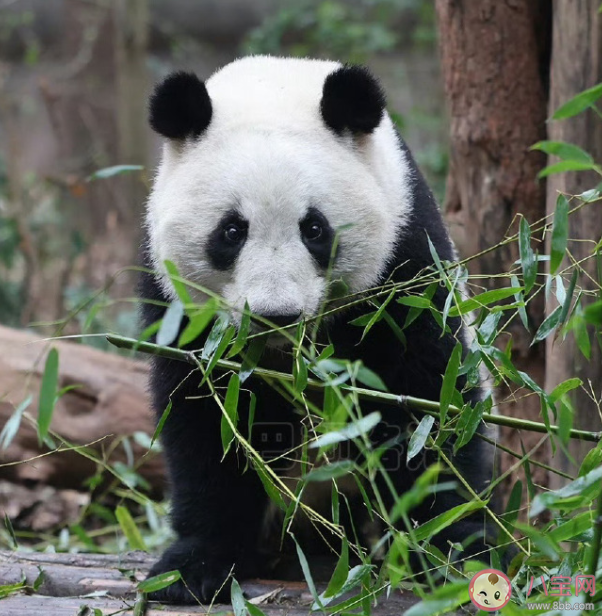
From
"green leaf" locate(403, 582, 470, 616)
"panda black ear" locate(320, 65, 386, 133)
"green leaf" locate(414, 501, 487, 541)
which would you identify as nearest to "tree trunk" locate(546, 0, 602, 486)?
"panda black ear" locate(320, 65, 386, 133)

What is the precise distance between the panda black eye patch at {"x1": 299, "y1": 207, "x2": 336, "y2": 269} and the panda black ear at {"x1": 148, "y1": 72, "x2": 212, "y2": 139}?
0.50 meters

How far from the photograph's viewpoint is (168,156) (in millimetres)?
2883

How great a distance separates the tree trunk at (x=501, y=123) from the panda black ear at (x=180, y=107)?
1.42m

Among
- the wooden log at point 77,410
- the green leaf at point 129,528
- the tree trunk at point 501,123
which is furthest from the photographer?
the wooden log at point 77,410

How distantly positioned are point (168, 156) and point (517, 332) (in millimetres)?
1666

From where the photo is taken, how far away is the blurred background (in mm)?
6727

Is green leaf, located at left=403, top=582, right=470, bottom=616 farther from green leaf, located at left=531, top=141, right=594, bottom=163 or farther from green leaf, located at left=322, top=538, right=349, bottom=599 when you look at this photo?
green leaf, located at left=531, top=141, right=594, bottom=163

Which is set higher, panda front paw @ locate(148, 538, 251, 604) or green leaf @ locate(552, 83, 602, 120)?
green leaf @ locate(552, 83, 602, 120)

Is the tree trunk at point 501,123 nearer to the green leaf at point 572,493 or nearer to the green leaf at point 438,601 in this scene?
the green leaf at point 572,493

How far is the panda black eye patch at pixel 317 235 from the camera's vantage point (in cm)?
255

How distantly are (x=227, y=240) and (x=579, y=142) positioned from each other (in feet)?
4.81

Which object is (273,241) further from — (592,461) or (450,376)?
(592,461)

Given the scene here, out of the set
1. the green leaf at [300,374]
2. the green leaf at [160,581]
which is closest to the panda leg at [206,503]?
the green leaf at [160,581]

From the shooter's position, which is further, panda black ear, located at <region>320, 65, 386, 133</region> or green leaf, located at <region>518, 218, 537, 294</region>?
panda black ear, located at <region>320, 65, 386, 133</region>
